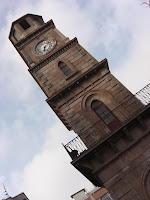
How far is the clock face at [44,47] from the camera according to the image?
55.6 ft

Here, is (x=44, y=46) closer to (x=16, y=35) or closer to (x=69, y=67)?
(x=69, y=67)

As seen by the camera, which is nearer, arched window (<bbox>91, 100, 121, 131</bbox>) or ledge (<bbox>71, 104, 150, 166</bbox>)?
ledge (<bbox>71, 104, 150, 166</bbox>)

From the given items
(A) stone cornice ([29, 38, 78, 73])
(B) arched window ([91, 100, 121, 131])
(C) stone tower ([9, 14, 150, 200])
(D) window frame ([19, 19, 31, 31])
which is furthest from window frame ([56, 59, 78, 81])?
(D) window frame ([19, 19, 31, 31])

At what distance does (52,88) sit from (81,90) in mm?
2335

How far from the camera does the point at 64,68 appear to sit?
Result: 1530cm

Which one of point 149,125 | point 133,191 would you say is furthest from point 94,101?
point 133,191

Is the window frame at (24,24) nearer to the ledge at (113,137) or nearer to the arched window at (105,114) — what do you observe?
the arched window at (105,114)

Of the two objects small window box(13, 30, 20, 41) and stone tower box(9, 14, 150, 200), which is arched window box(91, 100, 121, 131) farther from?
small window box(13, 30, 20, 41)

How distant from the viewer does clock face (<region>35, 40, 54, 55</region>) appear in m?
16.9

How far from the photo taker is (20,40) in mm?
17984

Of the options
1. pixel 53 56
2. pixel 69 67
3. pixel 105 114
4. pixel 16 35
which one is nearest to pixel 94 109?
pixel 105 114

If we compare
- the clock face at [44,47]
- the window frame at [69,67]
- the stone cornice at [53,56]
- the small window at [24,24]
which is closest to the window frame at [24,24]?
the small window at [24,24]

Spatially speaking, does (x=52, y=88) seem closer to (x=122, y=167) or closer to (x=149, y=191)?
(x=122, y=167)

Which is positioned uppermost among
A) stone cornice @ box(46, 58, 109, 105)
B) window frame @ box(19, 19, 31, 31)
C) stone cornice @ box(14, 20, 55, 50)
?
window frame @ box(19, 19, 31, 31)
